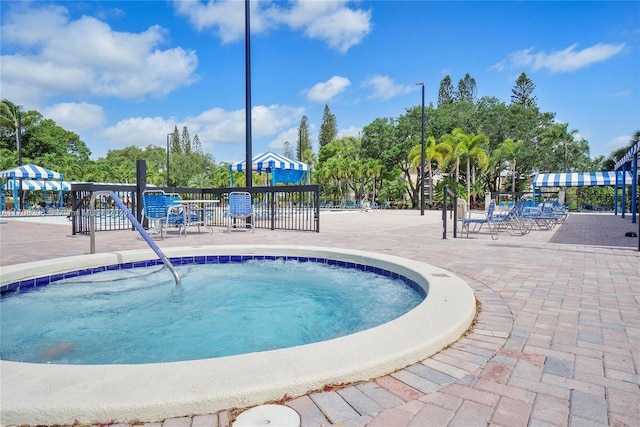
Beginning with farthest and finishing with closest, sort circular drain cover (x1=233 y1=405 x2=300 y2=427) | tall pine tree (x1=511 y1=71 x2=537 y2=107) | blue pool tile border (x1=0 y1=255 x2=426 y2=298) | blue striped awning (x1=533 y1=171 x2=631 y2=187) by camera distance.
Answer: tall pine tree (x1=511 y1=71 x2=537 y2=107)
blue striped awning (x1=533 y1=171 x2=631 y2=187)
blue pool tile border (x1=0 y1=255 x2=426 y2=298)
circular drain cover (x1=233 y1=405 x2=300 y2=427)

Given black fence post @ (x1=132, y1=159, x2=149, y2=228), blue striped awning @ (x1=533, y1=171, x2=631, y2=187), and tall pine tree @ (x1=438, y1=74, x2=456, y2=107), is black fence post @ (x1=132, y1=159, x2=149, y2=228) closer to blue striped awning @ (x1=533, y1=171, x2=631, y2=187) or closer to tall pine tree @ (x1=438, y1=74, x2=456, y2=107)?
blue striped awning @ (x1=533, y1=171, x2=631, y2=187)

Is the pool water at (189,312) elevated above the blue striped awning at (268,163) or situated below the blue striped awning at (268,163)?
below

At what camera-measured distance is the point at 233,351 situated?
2.77 m

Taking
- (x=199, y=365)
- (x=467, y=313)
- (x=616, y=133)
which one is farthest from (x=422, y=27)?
(x=616, y=133)

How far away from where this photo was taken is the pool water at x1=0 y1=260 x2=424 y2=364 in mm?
2844

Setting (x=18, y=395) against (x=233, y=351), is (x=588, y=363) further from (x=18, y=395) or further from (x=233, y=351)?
(x=18, y=395)

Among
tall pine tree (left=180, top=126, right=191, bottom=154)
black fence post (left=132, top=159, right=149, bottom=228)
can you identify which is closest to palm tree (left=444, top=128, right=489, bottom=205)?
black fence post (left=132, top=159, right=149, bottom=228)

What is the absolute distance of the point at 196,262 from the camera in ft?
19.4

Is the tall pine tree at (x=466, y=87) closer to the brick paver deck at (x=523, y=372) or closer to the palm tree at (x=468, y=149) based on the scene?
the palm tree at (x=468, y=149)

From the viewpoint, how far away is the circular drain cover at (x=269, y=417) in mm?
1462

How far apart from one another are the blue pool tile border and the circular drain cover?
2.50 meters

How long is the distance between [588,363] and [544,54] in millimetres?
23639

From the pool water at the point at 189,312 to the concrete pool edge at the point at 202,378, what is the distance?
0.89 meters

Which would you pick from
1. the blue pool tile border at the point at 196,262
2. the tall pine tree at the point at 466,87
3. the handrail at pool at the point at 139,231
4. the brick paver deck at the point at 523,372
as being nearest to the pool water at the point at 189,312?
the blue pool tile border at the point at 196,262
